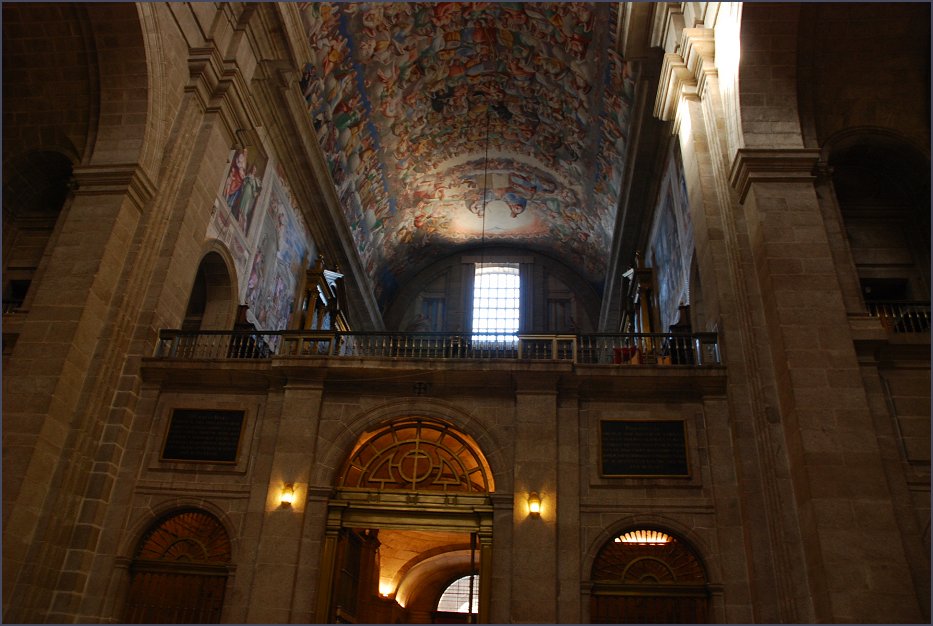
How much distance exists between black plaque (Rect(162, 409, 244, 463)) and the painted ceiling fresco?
7.79m

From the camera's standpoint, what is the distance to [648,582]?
9102mm

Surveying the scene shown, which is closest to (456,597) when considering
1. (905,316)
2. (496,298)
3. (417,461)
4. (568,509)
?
(417,461)

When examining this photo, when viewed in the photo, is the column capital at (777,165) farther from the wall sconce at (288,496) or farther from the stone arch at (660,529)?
the wall sconce at (288,496)

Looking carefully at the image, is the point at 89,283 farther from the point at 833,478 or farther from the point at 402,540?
the point at 833,478

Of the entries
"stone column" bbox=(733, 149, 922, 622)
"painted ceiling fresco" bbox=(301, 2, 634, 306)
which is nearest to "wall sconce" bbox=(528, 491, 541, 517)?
"stone column" bbox=(733, 149, 922, 622)

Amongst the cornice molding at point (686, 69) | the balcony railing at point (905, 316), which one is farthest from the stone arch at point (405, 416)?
the cornice molding at point (686, 69)

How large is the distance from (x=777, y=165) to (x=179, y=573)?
9926 millimetres

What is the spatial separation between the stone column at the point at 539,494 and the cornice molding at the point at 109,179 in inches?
258

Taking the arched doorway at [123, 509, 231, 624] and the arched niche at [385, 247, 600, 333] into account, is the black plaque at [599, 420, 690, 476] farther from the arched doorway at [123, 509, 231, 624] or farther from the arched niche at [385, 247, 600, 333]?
the arched niche at [385, 247, 600, 333]

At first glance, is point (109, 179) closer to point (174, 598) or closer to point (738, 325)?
point (174, 598)

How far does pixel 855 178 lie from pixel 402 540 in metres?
10.4

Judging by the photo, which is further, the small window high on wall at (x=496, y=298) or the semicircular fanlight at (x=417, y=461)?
the small window high on wall at (x=496, y=298)

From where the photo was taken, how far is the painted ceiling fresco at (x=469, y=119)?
15320 millimetres

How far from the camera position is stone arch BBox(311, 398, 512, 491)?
9.87m
